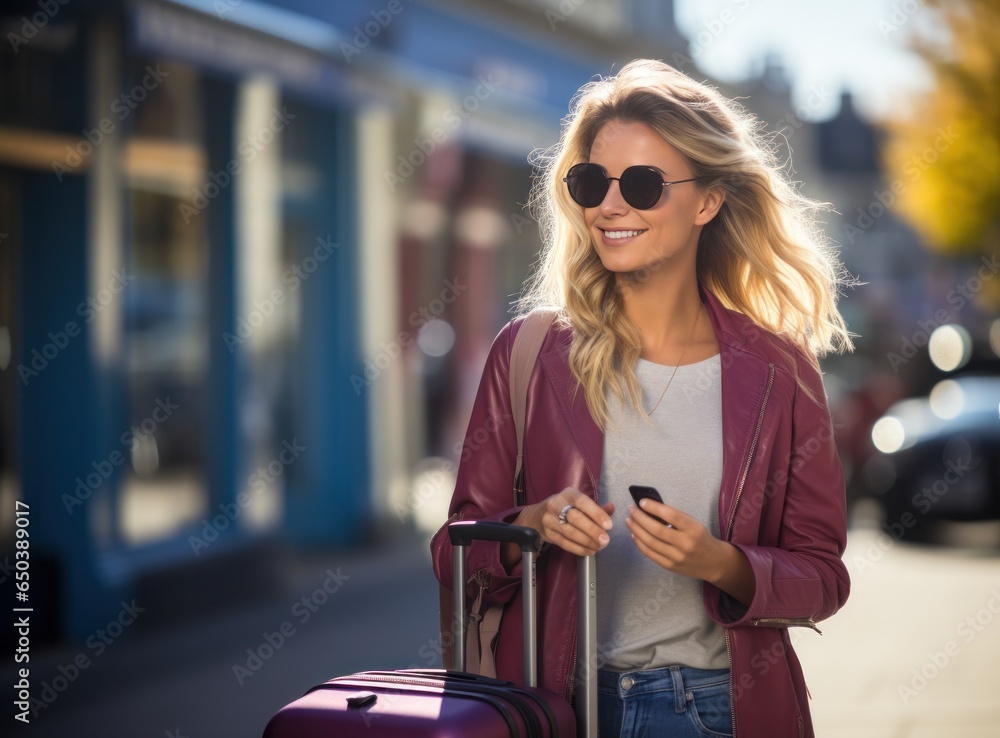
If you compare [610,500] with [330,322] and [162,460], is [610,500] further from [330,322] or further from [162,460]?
[330,322]

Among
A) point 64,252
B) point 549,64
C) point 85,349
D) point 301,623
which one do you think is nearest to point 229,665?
point 301,623

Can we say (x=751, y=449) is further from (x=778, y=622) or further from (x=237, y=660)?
(x=237, y=660)

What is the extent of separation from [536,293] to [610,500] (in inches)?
29.1

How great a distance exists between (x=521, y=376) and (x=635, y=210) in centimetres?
41

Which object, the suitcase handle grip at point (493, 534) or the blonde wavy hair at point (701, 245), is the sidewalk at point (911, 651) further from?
the suitcase handle grip at point (493, 534)

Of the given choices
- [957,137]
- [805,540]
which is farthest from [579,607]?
[957,137]

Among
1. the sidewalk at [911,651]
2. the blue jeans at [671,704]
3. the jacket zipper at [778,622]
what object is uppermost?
the jacket zipper at [778,622]

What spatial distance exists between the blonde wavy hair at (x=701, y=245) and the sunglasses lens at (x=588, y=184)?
7 cm

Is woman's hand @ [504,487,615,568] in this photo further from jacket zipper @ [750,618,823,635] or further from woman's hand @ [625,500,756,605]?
jacket zipper @ [750,618,823,635]

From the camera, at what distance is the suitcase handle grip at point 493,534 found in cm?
236

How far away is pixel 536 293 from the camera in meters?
3.16

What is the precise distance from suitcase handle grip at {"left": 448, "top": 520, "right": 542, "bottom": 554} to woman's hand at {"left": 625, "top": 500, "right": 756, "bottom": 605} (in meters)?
0.19

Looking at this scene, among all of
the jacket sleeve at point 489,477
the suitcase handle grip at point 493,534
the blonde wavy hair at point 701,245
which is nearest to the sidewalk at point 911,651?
the blonde wavy hair at point 701,245

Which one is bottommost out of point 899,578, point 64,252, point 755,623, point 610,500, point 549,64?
point 899,578
